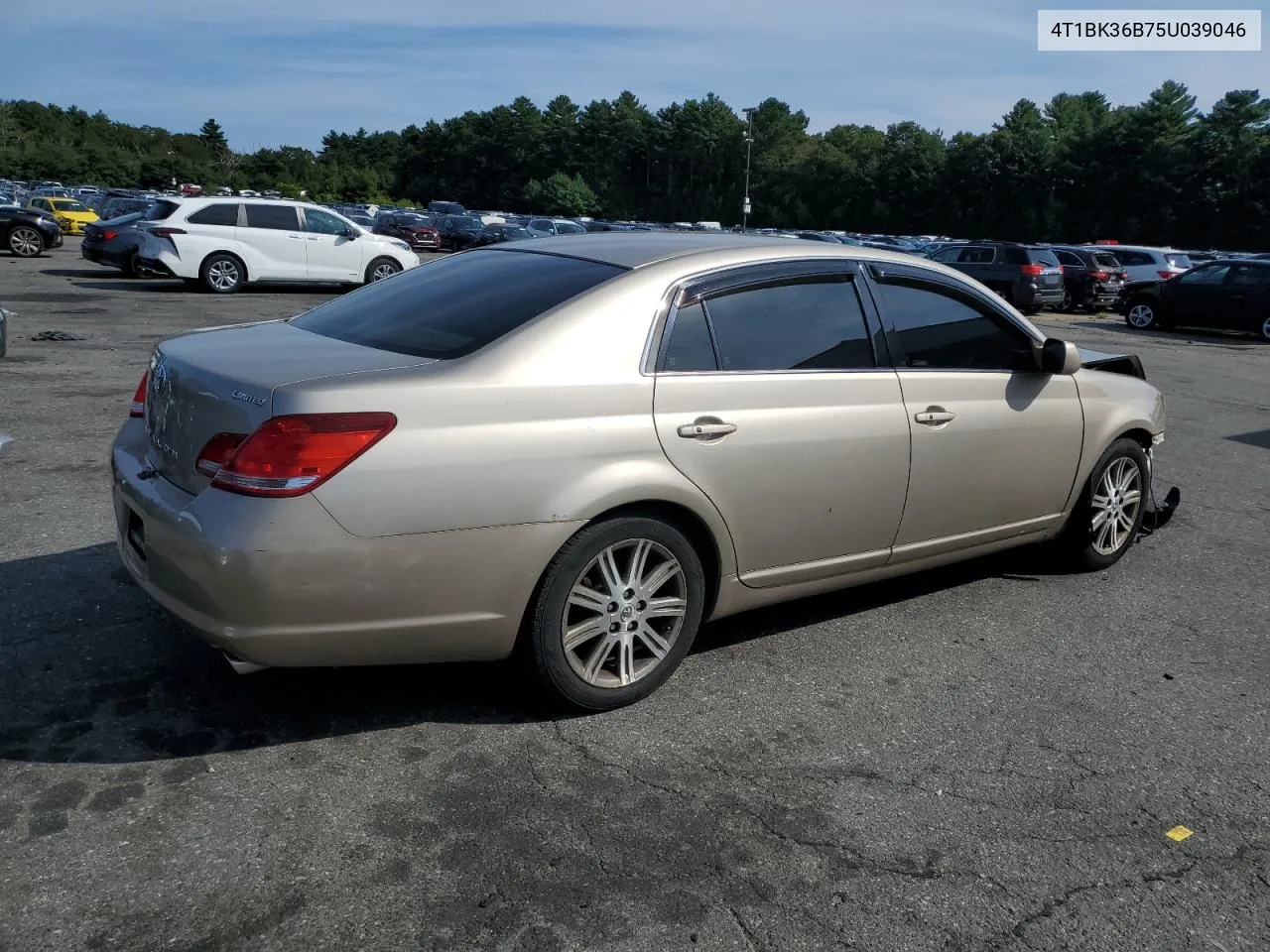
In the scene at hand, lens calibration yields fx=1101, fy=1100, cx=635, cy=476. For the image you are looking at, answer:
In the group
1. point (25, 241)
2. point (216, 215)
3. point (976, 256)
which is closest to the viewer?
point (216, 215)

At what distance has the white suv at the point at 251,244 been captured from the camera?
1903cm

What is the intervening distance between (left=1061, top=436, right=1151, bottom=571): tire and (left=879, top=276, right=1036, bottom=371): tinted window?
2.70ft

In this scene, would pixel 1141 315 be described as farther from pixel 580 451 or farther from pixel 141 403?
pixel 141 403

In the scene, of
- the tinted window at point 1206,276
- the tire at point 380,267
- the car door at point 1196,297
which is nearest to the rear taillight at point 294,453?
the tire at point 380,267

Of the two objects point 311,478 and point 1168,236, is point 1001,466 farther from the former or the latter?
point 1168,236

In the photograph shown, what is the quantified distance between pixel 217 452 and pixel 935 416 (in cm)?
273

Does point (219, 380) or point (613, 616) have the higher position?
point (219, 380)

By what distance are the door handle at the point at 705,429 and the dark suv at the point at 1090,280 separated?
81.4 ft

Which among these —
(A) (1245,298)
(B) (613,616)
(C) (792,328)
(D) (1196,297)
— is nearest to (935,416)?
(C) (792,328)

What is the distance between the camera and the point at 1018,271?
969 inches

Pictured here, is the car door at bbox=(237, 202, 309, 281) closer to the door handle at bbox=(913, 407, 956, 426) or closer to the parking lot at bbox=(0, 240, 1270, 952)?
the parking lot at bbox=(0, 240, 1270, 952)

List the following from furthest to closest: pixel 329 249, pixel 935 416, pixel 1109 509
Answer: pixel 329 249, pixel 1109 509, pixel 935 416

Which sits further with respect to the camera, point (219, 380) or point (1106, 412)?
point (1106, 412)

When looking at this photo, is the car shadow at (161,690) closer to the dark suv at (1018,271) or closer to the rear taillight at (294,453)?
the rear taillight at (294,453)
